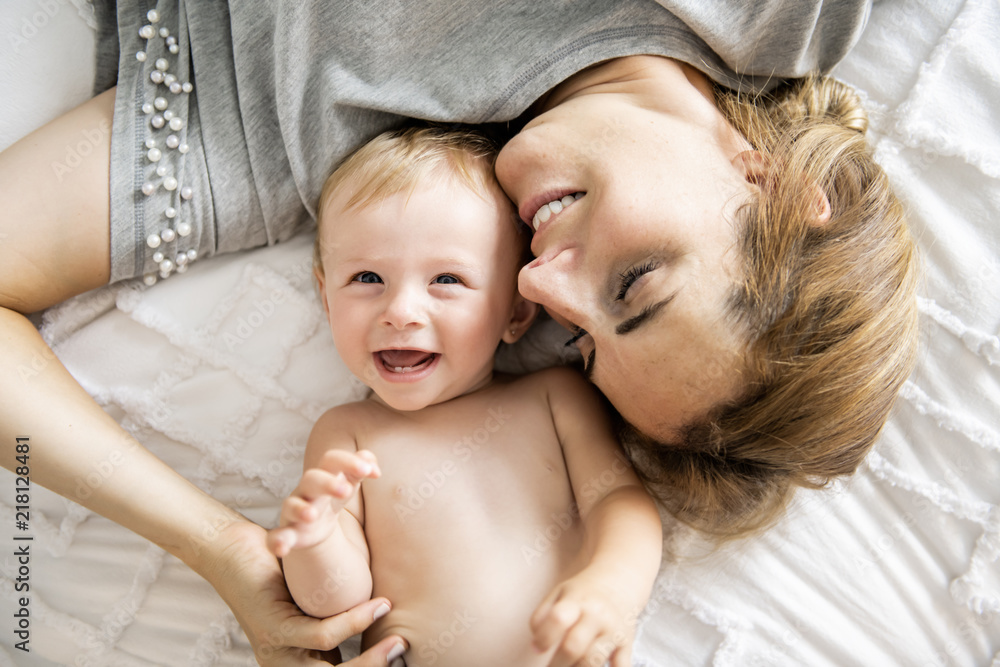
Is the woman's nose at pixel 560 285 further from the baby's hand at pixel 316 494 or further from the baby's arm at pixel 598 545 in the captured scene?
the baby's hand at pixel 316 494

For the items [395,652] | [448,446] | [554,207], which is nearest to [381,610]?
[395,652]

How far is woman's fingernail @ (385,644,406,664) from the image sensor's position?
113cm

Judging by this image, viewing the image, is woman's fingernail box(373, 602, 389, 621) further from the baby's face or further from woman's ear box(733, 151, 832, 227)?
woman's ear box(733, 151, 832, 227)

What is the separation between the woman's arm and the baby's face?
0.40 meters

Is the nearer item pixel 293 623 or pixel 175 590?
pixel 293 623

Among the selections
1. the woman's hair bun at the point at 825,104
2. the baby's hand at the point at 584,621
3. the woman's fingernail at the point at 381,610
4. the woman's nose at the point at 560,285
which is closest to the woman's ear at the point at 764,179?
the woman's hair bun at the point at 825,104

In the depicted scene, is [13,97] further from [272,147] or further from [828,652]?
[828,652]

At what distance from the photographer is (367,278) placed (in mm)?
1231

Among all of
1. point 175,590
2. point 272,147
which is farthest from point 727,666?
point 272,147

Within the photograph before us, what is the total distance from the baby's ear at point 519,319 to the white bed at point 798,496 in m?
0.35

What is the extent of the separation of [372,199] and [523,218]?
Answer: 280 mm

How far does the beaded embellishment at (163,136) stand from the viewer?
1.26 metres

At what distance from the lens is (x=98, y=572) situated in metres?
1.38

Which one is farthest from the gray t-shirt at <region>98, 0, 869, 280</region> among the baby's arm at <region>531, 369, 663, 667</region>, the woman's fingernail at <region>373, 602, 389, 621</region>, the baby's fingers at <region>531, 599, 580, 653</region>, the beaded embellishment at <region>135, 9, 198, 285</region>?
the baby's fingers at <region>531, 599, 580, 653</region>
